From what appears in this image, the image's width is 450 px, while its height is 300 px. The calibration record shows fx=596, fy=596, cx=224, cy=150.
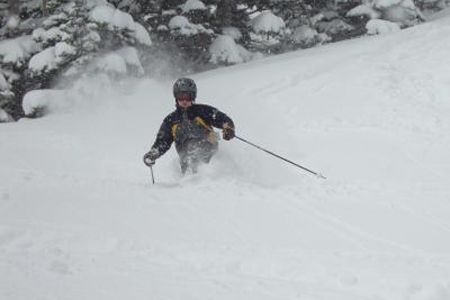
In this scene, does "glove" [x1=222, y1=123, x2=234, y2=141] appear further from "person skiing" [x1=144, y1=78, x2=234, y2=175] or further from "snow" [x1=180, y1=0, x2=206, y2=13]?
"snow" [x1=180, y1=0, x2=206, y2=13]

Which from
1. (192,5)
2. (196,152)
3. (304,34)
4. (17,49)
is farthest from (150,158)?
(304,34)

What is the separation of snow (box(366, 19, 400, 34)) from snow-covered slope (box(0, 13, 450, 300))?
9.41 ft

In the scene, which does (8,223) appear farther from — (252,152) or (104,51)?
(104,51)

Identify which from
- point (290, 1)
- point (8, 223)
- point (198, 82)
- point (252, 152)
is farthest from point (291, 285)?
point (290, 1)

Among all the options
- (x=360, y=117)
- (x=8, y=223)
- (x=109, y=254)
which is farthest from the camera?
(x=360, y=117)

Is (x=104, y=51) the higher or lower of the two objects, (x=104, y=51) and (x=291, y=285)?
the higher

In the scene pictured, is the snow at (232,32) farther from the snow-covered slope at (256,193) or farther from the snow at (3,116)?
the snow at (3,116)

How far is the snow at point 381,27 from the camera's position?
17891mm

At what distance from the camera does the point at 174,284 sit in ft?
15.1

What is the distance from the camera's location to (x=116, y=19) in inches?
552

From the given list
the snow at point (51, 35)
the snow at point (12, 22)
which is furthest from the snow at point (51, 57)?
the snow at point (12, 22)

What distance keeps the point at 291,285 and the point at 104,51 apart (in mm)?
11015

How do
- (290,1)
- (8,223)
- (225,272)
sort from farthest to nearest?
(290,1) < (8,223) < (225,272)

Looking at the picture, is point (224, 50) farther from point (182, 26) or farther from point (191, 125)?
point (191, 125)
